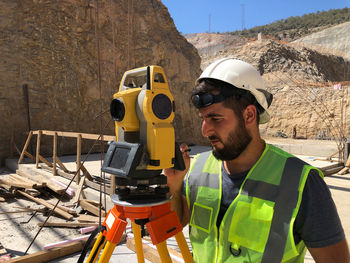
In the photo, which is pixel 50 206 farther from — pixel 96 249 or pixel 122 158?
pixel 122 158

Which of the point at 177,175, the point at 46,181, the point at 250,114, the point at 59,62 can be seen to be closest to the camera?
the point at 250,114

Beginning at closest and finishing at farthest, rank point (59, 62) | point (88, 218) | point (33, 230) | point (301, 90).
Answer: point (33, 230)
point (88, 218)
point (59, 62)
point (301, 90)

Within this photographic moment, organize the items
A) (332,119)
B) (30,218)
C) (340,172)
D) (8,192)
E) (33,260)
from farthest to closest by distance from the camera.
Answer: (332,119) → (340,172) → (8,192) → (30,218) → (33,260)

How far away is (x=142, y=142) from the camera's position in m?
1.23

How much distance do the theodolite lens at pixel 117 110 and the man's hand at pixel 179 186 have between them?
1.07 ft

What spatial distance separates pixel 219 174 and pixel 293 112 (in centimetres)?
1992

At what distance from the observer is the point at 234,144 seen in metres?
1.10

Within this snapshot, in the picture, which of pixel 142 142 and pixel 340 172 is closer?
pixel 142 142

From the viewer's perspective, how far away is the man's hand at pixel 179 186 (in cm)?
132

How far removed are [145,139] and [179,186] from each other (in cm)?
36

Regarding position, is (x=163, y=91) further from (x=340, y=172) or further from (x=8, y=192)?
(x=340, y=172)

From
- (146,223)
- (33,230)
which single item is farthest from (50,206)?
(146,223)

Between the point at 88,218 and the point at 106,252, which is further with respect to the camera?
the point at 88,218

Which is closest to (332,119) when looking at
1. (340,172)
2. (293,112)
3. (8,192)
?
(293,112)
